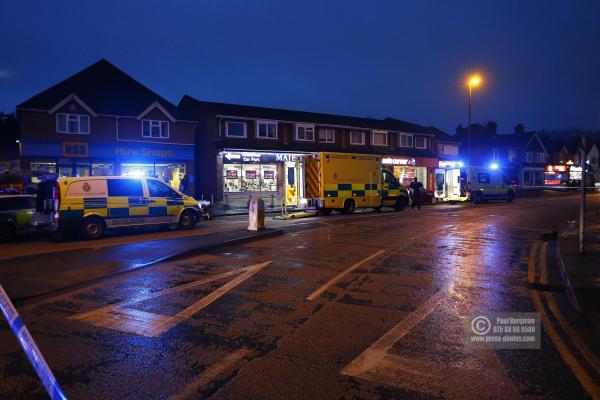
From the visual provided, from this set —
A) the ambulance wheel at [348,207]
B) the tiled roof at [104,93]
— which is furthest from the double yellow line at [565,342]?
the tiled roof at [104,93]

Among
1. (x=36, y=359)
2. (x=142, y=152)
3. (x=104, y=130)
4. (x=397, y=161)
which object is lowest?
(x=36, y=359)

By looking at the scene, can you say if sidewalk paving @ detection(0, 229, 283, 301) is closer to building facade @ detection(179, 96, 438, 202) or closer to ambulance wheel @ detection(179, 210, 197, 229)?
ambulance wheel @ detection(179, 210, 197, 229)

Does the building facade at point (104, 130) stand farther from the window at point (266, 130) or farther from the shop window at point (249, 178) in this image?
the window at point (266, 130)

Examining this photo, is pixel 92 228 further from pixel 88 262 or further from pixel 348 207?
pixel 348 207

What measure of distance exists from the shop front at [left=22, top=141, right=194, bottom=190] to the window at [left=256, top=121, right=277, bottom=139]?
17.8 ft

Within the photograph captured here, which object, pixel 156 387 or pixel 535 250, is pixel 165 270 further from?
pixel 535 250

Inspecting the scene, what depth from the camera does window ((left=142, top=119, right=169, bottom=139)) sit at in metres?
31.9

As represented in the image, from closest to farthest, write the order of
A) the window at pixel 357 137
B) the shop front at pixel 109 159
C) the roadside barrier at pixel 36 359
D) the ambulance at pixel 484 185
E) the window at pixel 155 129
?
1. the roadside barrier at pixel 36 359
2. the shop front at pixel 109 159
3. the ambulance at pixel 484 185
4. the window at pixel 155 129
5. the window at pixel 357 137

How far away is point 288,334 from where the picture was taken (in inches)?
204

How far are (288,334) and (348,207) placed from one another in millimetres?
17252

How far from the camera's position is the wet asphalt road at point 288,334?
3906 millimetres

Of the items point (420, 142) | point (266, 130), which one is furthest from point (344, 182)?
point (420, 142)

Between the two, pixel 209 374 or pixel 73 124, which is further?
pixel 73 124

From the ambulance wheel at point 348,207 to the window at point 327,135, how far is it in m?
18.2
